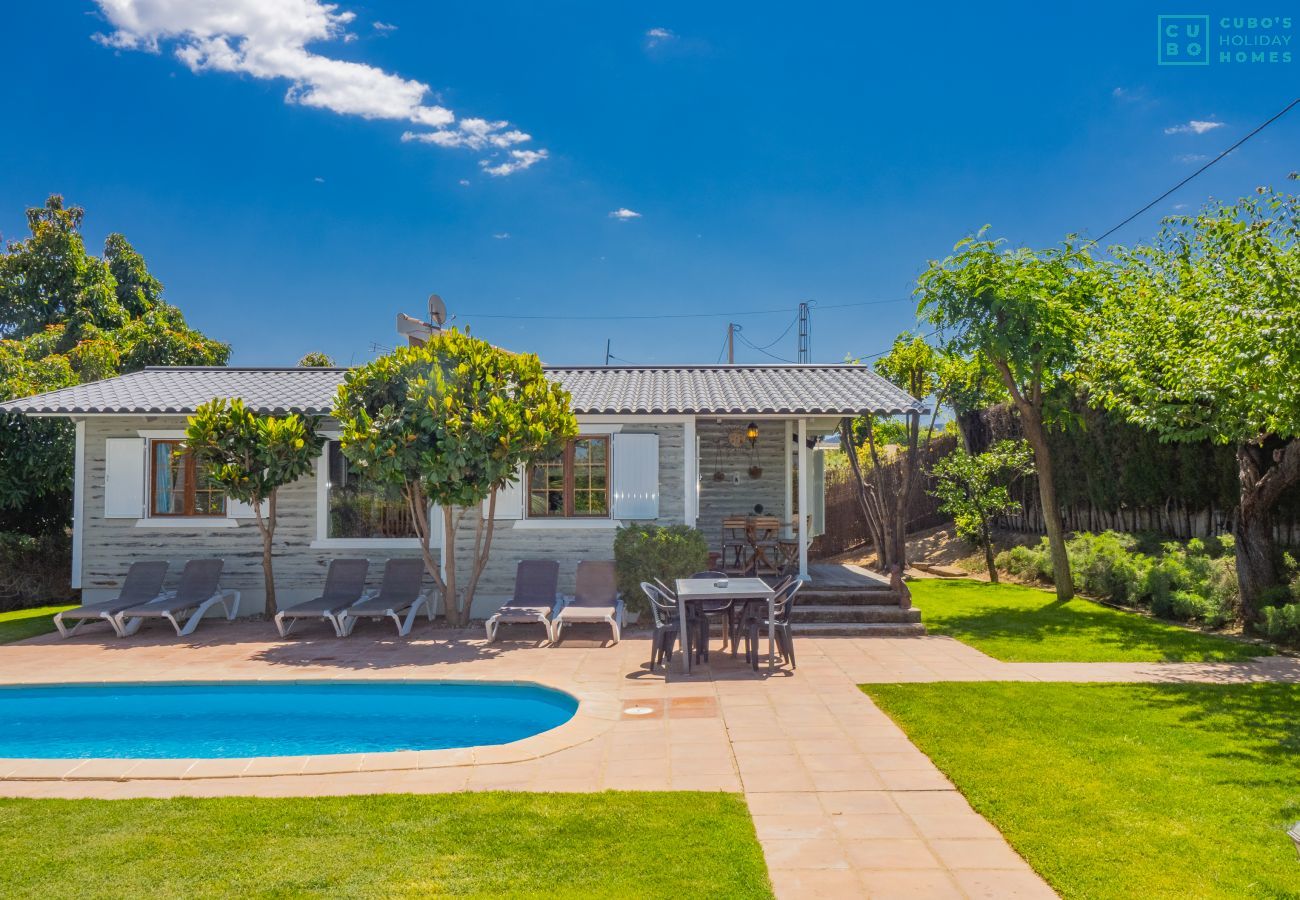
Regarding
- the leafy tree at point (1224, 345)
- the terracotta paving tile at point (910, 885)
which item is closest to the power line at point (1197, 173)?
the leafy tree at point (1224, 345)

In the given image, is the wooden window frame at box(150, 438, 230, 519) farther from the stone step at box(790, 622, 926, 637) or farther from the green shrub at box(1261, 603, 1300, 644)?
the green shrub at box(1261, 603, 1300, 644)

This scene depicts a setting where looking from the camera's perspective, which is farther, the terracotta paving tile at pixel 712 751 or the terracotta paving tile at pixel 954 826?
the terracotta paving tile at pixel 954 826

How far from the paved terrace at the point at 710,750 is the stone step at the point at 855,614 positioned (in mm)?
584

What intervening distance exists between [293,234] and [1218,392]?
799 inches

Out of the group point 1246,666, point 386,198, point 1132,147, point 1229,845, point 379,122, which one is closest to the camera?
point 1229,845

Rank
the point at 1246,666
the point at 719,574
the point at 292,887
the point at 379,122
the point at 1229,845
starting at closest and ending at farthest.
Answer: the point at 292,887, the point at 1229,845, the point at 1246,666, the point at 719,574, the point at 379,122

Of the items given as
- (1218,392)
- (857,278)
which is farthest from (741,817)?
(857,278)

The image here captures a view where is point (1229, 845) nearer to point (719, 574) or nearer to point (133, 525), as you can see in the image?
point (719, 574)

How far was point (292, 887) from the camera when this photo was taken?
3641mm

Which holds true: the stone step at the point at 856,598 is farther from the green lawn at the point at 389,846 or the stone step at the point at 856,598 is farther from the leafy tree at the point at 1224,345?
the green lawn at the point at 389,846

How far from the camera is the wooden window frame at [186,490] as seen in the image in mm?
12039

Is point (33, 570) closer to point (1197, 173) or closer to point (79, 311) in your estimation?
point (79, 311)

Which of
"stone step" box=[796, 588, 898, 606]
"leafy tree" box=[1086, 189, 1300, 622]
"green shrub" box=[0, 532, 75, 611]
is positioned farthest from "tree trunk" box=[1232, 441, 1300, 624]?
"green shrub" box=[0, 532, 75, 611]

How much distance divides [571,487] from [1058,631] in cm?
705
